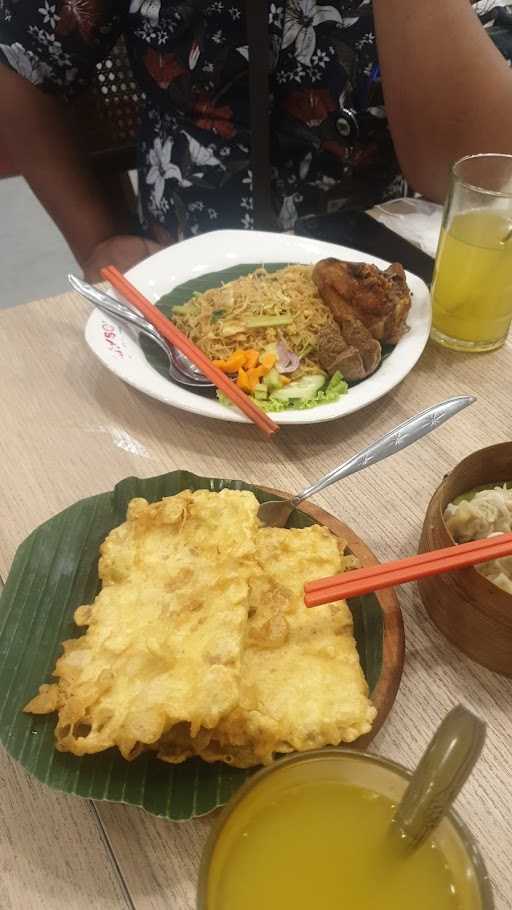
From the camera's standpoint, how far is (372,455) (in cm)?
125

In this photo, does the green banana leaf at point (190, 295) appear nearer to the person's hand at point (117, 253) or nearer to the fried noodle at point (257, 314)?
the fried noodle at point (257, 314)

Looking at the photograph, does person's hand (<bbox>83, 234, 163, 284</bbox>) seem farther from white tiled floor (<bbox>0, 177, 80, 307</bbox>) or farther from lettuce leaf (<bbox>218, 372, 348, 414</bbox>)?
white tiled floor (<bbox>0, 177, 80, 307</bbox>)

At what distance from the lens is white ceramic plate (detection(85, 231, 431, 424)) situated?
1418mm

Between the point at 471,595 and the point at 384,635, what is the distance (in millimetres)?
141

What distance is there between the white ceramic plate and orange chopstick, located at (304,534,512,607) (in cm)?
49

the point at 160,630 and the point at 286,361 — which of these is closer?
the point at 160,630

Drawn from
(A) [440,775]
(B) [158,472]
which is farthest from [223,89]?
(A) [440,775]

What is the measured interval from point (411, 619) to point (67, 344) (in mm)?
1097

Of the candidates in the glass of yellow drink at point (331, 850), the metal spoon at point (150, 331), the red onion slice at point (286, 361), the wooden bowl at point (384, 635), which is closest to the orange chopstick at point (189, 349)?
the metal spoon at point (150, 331)

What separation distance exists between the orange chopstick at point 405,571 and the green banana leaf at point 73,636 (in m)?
0.08

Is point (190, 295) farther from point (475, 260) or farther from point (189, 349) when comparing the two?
point (475, 260)

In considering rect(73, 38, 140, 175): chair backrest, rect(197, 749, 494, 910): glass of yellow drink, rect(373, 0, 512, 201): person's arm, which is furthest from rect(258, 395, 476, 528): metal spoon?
rect(73, 38, 140, 175): chair backrest

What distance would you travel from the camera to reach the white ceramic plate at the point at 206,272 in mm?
1418

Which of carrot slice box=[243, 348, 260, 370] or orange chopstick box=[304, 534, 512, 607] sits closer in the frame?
orange chopstick box=[304, 534, 512, 607]
